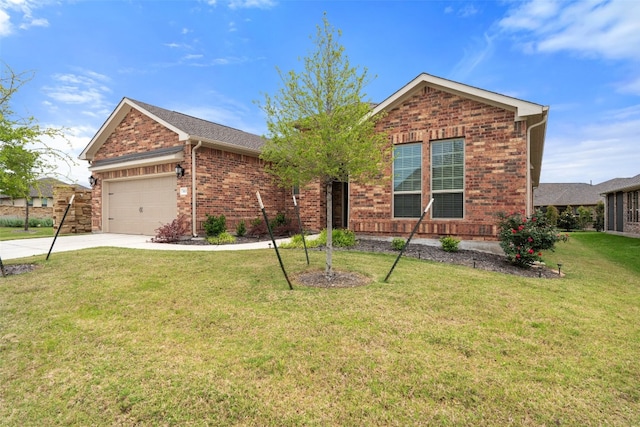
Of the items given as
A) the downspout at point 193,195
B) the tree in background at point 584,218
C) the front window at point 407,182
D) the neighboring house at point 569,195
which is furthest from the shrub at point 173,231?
the neighboring house at point 569,195

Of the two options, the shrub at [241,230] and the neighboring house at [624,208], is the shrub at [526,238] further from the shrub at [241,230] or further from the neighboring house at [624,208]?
the neighboring house at [624,208]

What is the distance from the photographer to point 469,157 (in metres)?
8.45

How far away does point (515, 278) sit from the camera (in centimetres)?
597

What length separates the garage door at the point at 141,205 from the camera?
12.0 m

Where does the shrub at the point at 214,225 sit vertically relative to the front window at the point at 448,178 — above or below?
below

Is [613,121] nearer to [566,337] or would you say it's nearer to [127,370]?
[566,337]

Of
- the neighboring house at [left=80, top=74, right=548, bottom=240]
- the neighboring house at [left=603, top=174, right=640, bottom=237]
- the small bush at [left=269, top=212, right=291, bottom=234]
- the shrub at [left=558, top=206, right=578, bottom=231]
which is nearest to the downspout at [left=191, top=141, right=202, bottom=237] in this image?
the neighboring house at [left=80, top=74, right=548, bottom=240]

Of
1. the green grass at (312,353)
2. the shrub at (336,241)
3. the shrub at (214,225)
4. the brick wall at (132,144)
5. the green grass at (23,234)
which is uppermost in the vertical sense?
the brick wall at (132,144)

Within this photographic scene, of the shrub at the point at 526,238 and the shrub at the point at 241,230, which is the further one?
the shrub at the point at 241,230

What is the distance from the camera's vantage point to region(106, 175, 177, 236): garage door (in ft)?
39.5

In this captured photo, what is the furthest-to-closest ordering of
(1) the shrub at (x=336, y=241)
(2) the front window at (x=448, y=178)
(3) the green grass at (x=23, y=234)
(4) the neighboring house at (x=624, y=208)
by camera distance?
(4) the neighboring house at (x=624, y=208)
(3) the green grass at (x=23, y=234)
(1) the shrub at (x=336, y=241)
(2) the front window at (x=448, y=178)

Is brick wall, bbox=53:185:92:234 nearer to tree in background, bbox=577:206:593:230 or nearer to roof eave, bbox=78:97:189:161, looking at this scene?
roof eave, bbox=78:97:189:161

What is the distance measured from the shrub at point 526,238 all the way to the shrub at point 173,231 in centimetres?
984

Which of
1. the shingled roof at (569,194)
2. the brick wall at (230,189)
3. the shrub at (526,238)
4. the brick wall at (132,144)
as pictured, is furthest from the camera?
the shingled roof at (569,194)
